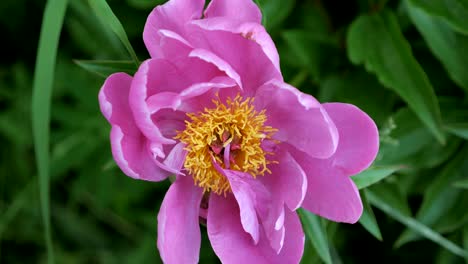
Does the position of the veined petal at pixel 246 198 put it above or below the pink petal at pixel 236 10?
below

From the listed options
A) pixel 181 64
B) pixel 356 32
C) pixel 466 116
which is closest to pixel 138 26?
pixel 356 32

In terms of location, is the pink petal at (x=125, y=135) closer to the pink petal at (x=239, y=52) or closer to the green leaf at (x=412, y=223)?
the pink petal at (x=239, y=52)

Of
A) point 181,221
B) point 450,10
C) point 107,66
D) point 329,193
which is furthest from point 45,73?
point 450,10

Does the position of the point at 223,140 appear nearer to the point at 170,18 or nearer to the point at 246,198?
the point at 246,198

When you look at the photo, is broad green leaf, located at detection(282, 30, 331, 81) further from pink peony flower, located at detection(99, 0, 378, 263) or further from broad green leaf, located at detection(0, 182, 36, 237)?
broad green leaf, located at detection(0, 182, 36, 237)

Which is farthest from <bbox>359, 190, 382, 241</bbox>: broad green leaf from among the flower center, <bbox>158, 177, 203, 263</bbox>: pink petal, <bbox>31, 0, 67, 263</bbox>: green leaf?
<bbox>31, 0, 67, 263</bbox>: green leaf

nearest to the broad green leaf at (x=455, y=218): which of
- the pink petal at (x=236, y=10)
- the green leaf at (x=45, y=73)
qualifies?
the pink petal at (x=236, y=10)
